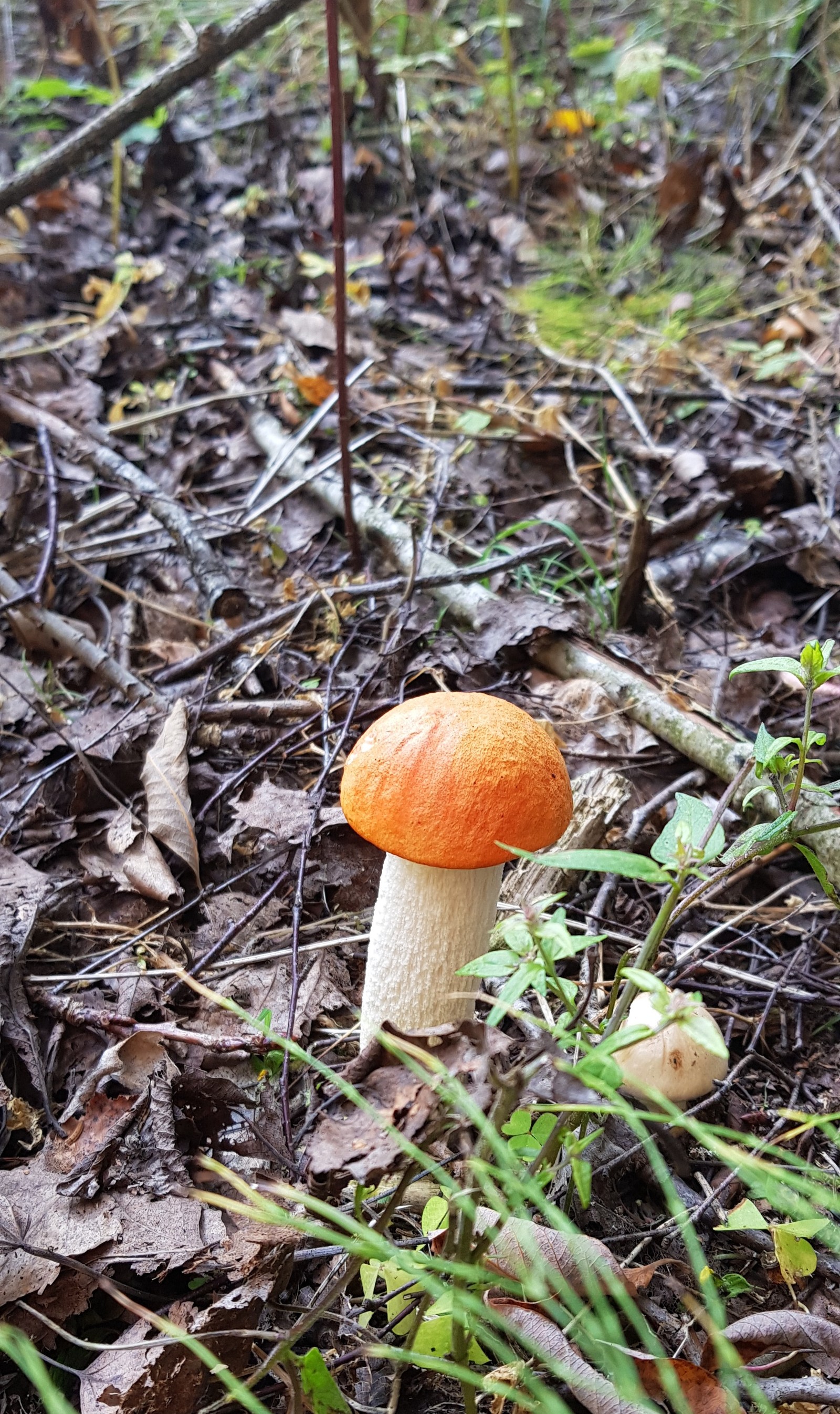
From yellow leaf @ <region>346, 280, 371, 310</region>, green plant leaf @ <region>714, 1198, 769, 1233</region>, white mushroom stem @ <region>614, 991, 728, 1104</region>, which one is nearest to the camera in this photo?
green plant leaf @ <region>714, 1198, 769, 1233</region>

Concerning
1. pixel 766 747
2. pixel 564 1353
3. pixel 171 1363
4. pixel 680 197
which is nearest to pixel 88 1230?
pixel 171 1363

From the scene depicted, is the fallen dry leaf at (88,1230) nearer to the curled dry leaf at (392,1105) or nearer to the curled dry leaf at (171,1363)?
the curled dry leaf at (171,1363)

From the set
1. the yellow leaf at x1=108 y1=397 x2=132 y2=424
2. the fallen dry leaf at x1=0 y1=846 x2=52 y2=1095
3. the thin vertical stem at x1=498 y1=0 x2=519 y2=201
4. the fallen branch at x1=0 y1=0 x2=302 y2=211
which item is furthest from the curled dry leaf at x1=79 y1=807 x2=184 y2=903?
the thin vertical stem at x1=498 y1=0 x2=519 y2=201

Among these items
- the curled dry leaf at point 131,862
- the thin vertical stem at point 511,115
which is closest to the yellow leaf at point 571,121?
the thin vertical stem at point 511,115

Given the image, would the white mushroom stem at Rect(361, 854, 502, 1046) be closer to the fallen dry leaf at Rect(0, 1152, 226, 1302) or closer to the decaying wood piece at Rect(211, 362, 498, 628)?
the fallen dry leaf at Rect(0, 1152, 226, 1302)

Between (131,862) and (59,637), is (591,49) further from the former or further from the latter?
(131,862)

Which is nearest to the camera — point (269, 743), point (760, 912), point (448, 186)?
point (760, 912)

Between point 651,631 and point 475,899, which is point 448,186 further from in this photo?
point 475,899

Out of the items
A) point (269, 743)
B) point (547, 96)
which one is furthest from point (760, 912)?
point (547, 96)
